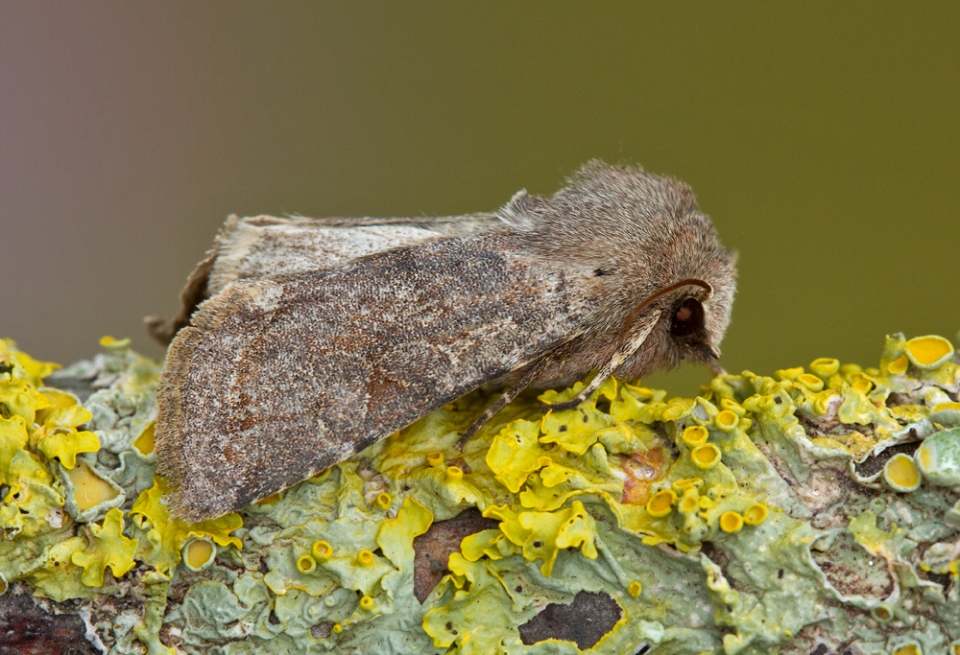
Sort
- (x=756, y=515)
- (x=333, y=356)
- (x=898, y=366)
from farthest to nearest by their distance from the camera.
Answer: (x=333, y=356) < (x=898, y=366) < (x=756, y=515)

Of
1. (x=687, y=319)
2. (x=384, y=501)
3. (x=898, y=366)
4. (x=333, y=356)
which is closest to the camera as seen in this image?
(x=384, y=501)

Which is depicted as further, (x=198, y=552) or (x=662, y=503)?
(x=198, y=552)

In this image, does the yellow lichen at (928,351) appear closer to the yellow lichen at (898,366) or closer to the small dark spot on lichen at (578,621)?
the yellow lichen at (898,366)

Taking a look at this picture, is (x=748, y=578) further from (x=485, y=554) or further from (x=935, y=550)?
(x=485, y=554)

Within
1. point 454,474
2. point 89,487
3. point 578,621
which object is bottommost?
point 578,621

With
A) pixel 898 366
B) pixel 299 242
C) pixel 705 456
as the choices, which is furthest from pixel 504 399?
pixel 898 366

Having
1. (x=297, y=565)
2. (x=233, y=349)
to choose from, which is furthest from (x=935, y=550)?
(x=233, y=349)

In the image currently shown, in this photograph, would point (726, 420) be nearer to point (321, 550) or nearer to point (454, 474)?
point (454, 474)
